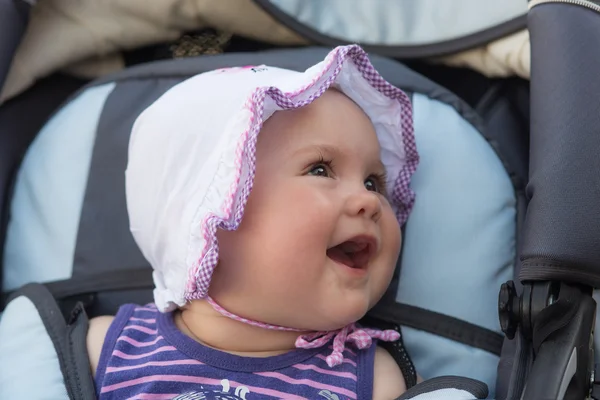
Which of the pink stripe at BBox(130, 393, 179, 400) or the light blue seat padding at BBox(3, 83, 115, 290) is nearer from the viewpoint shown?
the pink stripe at BBox(130, 393, 179, 400)

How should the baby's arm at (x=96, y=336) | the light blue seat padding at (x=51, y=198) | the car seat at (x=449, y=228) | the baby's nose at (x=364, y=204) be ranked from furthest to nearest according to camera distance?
1. the light blue seat padding at (x=51, y=198)
2. the baby's arm at (x=96, y=336)
3. the baby's nose at (x=364, y=204)
4. the car seat at (x=449, y=228)

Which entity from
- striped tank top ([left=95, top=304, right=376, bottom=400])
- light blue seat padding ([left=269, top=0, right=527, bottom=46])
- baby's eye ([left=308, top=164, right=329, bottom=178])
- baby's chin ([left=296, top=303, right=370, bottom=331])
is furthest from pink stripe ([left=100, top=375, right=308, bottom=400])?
light blue seat padding ([left=269, top=0, right=527, bottom=46])

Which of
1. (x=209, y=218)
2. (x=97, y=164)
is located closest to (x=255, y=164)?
(x=209, y=218)

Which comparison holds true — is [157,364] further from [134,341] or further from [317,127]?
[317,127]

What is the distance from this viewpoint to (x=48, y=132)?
1687 millimetres

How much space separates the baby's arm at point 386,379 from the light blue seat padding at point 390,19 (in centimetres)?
63

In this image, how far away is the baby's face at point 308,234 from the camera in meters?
1.22

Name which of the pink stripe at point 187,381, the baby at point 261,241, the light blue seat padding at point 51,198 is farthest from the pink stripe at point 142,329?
the light blue seat padding at point 51,198

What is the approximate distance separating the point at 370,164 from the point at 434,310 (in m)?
0.28

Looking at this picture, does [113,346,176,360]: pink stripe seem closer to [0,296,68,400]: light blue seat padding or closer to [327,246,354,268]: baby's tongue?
[0,296,68,400]: light blue seat padding

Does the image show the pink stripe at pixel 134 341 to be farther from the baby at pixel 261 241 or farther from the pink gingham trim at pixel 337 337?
the pink gingham trim at pixel 337 337

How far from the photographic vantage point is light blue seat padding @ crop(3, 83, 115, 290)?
1.58m

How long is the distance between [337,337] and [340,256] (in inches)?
5.1

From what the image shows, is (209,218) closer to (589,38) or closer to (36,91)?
(589,38)
